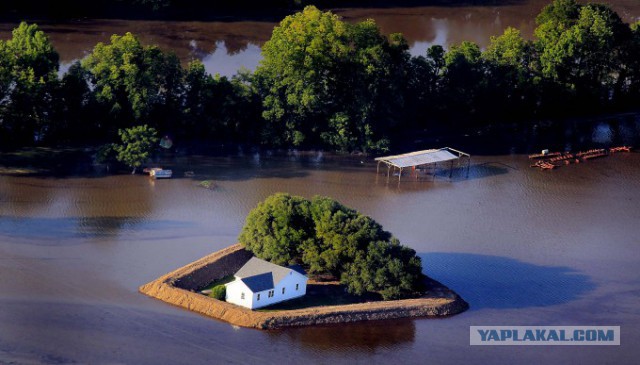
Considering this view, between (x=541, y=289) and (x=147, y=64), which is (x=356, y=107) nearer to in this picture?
(x=147, y=64)

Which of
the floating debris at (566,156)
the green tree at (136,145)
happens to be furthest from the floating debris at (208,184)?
the floating debris at (566,156)

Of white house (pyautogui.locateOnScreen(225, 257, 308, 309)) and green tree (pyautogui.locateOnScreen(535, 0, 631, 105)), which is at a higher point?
green tree (pyautogui.locateOnScreen(535, 0, 631, 105))

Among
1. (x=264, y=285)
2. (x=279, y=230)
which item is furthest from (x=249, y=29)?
(x=264, y=285)

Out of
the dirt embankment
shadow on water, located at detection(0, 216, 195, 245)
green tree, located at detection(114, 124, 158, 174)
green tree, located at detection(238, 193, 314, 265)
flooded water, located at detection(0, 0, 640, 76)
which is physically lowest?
the dirt embankment

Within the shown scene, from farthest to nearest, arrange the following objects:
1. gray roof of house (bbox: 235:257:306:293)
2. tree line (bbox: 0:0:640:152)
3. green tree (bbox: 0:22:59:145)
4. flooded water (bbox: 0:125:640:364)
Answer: tree line (bbox: 0:0:640:152), green tree (bbox: 0:22:59:145), gray roof of house (bbox: 235:257:306:293), flooded water (bbox: 0:125:640:364)

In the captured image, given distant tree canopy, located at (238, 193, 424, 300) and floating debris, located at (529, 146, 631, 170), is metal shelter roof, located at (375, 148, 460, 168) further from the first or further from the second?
distant tree canopy, located at (238, 193, 424, 300)

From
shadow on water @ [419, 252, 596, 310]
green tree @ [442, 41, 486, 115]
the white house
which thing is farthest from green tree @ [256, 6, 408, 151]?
the white house

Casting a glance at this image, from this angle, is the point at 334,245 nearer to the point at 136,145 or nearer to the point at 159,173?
the point at 159,173
